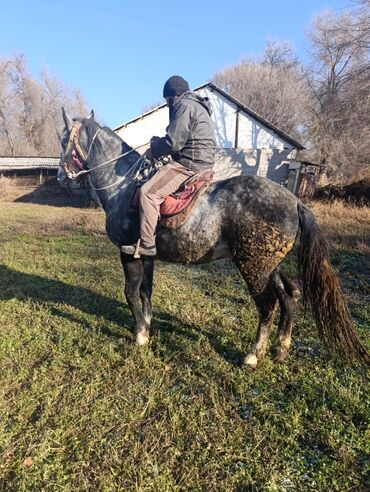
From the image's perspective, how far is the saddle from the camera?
3605 millimetres

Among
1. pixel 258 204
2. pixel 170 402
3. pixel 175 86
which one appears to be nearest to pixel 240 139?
pixel 175 86

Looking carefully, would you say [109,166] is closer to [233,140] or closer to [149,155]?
[149,155]

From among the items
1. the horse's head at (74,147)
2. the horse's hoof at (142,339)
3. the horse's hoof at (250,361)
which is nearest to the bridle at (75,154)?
the horse's head at (74,147)

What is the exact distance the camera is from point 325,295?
11.5ft

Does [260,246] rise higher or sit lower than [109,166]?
lower

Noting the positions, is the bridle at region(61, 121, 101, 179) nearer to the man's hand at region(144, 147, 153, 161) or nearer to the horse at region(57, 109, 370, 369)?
the horse at region(57, 109, 370, 369)

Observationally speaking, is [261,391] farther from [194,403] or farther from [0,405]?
[0,405]

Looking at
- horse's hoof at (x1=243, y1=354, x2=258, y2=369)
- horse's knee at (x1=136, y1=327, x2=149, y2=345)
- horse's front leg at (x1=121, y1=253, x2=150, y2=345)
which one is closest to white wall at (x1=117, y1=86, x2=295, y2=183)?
horse's front leg at (x1=121, y1=253, x2=150, y2=345)

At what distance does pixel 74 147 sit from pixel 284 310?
3313 millimetres

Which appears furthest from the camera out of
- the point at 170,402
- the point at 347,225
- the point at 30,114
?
the point at 30,114

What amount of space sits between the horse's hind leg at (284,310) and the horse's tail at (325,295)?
0.87 ft

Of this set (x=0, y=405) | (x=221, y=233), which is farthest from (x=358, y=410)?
(x=0, y=405)

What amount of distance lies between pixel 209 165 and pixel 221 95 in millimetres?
19770

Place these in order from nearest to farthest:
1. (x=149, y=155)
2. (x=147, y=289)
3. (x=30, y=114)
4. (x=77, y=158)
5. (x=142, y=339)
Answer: (x=149, y=155), (x=142, y=339), (x=77, y=158), (x=147, y=289), (x=30, y=114)
